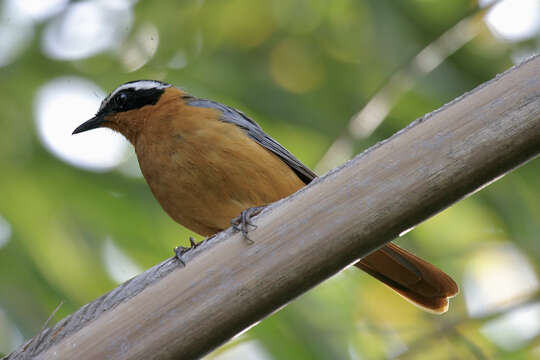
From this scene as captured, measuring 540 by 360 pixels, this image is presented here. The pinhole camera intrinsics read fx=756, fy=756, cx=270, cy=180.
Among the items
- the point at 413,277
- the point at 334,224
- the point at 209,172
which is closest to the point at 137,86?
the point at 209,172

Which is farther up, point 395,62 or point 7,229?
point 395,62

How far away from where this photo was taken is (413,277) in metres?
3.46

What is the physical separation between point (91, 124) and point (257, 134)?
3.84 ft

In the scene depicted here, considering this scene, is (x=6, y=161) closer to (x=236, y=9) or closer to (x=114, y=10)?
(x=114, y=10)

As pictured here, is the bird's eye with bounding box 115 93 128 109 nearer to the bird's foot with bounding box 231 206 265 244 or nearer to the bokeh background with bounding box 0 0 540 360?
the bokeh background with bounding box 0 0 540 360

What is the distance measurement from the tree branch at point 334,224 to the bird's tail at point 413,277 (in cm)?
156

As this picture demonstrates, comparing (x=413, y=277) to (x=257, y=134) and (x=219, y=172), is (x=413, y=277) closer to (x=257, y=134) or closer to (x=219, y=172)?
(x=219, y=172)

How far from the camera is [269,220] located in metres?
1.89

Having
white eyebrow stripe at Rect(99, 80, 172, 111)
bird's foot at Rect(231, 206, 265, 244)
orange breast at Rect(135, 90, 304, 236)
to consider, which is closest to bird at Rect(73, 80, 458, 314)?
orange breast at Rect(135, 90, 304, 236)

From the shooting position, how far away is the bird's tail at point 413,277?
10.7ft

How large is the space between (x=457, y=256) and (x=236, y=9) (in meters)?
2.01

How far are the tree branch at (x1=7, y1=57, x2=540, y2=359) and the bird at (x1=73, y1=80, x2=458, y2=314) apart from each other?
1.71 meters

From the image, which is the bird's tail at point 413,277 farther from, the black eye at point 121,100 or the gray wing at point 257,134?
the black eye at point 121,100

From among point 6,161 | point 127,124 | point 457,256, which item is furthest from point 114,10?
point 457,256
